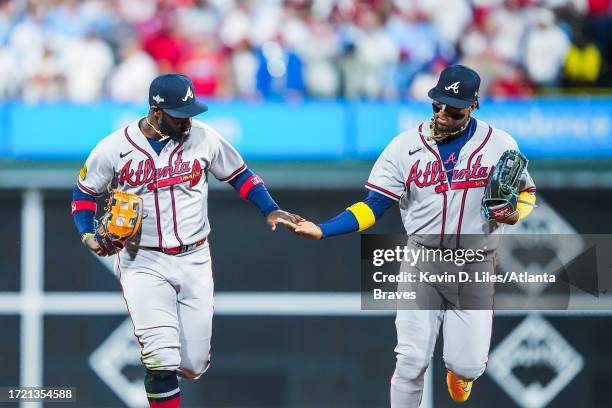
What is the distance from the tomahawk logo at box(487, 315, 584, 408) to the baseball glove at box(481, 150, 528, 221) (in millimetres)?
3041

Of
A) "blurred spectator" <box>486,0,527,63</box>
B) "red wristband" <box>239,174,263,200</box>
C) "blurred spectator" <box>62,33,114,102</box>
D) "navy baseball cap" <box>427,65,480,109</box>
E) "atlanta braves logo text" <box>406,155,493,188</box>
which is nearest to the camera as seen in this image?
"navy baseball cap" <box>427,65,480,109</box>

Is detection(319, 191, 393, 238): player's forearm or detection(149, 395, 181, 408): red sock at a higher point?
detection(319, 191, 393, 238): player's forearm

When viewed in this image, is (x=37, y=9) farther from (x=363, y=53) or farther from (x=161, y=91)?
(x=161, y=91)

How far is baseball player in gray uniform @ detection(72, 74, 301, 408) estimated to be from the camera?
5.83m

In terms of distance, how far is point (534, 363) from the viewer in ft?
28.2

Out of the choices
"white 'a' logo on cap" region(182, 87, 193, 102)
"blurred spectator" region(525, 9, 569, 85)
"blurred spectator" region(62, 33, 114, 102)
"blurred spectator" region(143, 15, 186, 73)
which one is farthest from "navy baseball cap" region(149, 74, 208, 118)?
"blurred spectator" region(525, 9, 569, 85)

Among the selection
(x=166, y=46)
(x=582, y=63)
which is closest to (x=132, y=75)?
(x=166, y=46)

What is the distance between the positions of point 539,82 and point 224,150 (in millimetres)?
4936

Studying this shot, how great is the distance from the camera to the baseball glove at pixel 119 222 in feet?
18.8

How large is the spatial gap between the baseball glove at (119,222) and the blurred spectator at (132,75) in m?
4.16

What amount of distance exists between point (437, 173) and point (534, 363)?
319cm

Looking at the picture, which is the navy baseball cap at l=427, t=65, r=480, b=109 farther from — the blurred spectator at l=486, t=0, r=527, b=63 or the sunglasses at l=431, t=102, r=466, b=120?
the blurred spectator at l=486, t=0, r=527, b=63

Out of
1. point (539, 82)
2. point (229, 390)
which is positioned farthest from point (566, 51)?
point (229, 390)

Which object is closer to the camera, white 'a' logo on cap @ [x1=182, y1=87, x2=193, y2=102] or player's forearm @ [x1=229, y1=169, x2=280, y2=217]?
white 'a' logo on cap @ [x1=182, y1=87, x2=193, y2=102]
